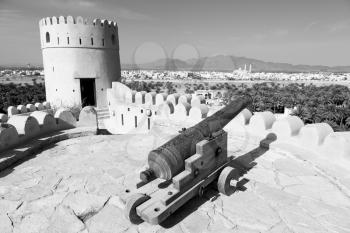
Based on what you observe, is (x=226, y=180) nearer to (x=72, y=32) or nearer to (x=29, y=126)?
(x=29, y=126)

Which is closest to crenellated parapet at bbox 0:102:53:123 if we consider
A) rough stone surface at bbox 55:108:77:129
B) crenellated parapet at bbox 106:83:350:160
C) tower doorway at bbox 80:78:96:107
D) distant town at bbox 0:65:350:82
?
tower doorway at bbox 80:78:96:107

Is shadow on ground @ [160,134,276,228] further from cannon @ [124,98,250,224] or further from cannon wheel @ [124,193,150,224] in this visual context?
cannon wheel @ [124,193,150,224]

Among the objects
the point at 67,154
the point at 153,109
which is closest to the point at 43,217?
the point at 67,154

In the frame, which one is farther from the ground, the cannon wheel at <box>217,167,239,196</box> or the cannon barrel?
the cannon barrel

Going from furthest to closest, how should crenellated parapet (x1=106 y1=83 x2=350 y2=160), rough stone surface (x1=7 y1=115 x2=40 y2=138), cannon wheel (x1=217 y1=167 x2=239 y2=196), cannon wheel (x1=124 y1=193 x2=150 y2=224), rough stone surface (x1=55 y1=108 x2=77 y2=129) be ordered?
rough stone surface (x1=55 y1=108 x2=77 y2=129), rough stone surface (x1=7 y1=115 x2=40 y2=138), crenellated parapet (x1=106 y1=83 x2=350 y2=160), cannon wheel (x1=217 y1=167 x2=239 y2=196), cannon wheel (x1=124 y1=193 x2=150 y2=224)

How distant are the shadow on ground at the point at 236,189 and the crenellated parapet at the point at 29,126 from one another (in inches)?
134

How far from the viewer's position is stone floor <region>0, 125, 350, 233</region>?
2799mm

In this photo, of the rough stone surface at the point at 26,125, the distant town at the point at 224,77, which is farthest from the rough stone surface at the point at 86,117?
the distant town at the point at 224,77

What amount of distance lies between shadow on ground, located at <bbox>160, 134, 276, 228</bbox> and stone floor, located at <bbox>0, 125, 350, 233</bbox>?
0.5 inches

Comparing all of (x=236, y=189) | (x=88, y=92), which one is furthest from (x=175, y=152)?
(x=88, y=92)

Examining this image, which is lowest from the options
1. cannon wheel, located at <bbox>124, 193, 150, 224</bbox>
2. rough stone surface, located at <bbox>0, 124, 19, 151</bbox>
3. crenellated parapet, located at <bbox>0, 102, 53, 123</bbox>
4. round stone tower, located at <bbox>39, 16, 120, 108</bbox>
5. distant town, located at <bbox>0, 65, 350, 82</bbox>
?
distant town, located at <bbox>0, 65, 350, 82</bbox>

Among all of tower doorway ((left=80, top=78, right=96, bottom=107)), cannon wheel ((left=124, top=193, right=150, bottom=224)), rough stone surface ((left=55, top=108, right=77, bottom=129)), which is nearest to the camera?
cannon wheel ((left=124, top=193, right=150, bottom=224))

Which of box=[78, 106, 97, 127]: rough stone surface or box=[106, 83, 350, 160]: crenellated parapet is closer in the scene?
box=[106, 83, 350, 160]: crenellated parapet

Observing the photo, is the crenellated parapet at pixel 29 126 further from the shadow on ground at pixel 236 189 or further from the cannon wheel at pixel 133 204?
the shadow on ground at pixel 236 189
